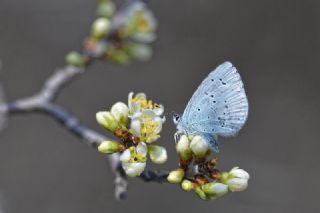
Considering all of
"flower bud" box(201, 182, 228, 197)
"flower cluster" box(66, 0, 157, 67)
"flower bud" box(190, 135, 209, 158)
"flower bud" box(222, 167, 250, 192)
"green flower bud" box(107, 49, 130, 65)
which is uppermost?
"flower cluster" box(66, 0, 157, 67)

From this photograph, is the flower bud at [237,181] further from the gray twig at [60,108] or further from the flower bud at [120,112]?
the gray twig at [60,108]

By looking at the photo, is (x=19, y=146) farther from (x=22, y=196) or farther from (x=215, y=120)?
(x=215, y=120)

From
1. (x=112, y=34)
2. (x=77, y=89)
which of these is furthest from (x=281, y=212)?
(x=112, y=34)

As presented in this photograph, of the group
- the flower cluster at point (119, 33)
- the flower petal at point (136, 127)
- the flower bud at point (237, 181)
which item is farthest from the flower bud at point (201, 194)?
the flower cluster at point (119, 33)

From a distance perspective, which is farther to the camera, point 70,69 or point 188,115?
point 70,69

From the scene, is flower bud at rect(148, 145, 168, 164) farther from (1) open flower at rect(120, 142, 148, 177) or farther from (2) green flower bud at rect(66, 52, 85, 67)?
(2) green flower bud at rect(66, 52, 85, 67)

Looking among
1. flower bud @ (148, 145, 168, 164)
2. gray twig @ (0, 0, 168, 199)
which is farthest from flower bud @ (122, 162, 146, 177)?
gray twig @ (0, 0, 168, 199)
